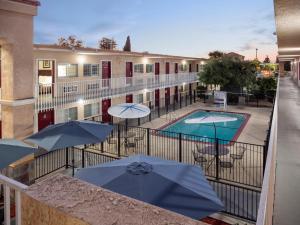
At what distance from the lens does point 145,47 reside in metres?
73.8

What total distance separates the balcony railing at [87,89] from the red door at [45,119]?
1229mm

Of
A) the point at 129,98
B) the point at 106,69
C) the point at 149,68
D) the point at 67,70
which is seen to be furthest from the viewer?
the point at 149,68

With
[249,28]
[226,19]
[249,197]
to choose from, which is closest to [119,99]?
[249,197]

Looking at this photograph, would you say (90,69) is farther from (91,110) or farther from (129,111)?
(129,111)

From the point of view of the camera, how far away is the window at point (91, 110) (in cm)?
2224

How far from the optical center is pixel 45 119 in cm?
1858

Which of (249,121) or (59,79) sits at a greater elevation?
(59,79)

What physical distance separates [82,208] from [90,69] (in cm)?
2142

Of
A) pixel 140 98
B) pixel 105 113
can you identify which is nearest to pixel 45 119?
pixel 105 113

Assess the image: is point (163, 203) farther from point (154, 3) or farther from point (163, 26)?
point (154, 3)

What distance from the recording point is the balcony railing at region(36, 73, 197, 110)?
677 inches

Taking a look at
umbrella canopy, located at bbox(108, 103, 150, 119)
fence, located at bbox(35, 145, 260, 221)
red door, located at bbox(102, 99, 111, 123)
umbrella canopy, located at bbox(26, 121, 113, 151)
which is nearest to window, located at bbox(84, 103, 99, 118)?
red door, located at bbox(102, 99, 111, 123)

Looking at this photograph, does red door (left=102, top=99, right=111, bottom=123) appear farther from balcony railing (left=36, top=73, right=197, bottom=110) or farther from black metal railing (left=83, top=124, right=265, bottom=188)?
black metal railing (left=83, top=124, right=265, bottom=188)

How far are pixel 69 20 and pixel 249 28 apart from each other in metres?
72.2
